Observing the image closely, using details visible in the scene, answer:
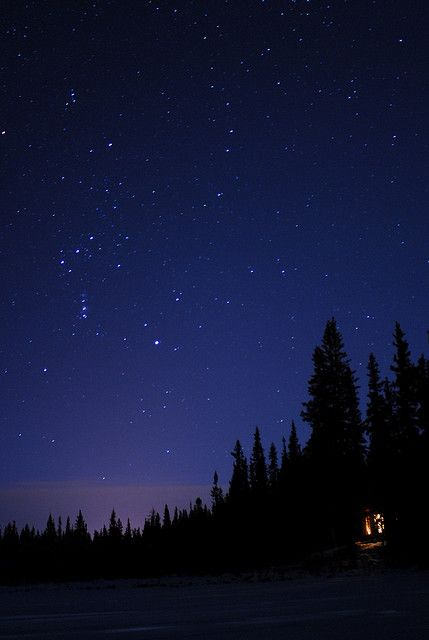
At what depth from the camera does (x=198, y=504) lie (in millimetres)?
86188

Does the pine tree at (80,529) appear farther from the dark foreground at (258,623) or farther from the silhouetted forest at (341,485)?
the dark foreground at (258,623)

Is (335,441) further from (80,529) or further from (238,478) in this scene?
(80,529)

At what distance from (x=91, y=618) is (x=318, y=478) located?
89.1 feet

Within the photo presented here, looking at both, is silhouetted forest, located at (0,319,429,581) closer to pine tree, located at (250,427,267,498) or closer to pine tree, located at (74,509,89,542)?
pine tree, located at (250,427,267,498)

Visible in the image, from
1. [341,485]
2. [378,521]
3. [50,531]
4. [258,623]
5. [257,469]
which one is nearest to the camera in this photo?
[258,623]

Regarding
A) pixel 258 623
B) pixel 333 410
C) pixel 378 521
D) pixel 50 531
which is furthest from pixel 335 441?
pixel 50 531

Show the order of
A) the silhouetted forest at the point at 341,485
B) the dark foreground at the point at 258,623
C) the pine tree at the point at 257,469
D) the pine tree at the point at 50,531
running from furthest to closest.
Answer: the pine tree at the point at 50,531, the pine tree at the point at 257,469, the silhouetted forest at the point at 341,485, the dark foreground at the point at 258,623

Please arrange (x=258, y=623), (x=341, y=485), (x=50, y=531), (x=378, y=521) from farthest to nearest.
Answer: (x=50, y=531) → (x=378, y=521) → (x=341, y=485) → (x=258, y=623)

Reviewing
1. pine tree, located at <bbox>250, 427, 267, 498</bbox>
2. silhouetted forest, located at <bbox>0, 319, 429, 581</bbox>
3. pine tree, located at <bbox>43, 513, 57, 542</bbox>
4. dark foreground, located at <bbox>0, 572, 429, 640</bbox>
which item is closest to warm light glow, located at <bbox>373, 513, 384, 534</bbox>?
silhouetted forest, located at <bbox>0, 319, 429, 581</bbox>

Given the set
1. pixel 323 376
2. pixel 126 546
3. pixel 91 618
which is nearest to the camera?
pixel 91 618

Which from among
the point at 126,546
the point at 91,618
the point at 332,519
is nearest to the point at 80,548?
the point at 126,546

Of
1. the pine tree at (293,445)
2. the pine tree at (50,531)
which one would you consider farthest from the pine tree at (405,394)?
the pine tree at (50,531)

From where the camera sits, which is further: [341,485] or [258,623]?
[341,485]

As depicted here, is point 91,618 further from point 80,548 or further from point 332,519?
point 80,548
